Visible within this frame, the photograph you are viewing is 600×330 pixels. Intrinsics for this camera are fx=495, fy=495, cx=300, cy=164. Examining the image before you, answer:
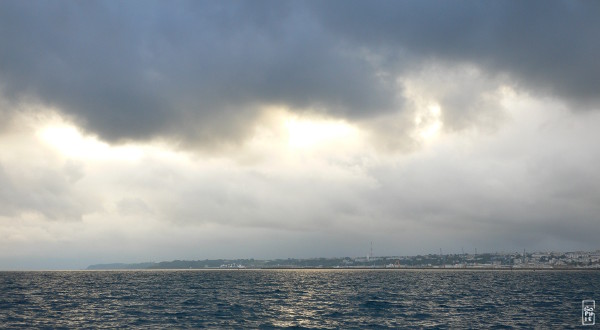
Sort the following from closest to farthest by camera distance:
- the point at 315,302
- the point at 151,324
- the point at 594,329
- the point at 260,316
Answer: the point at 594,329, the point at 151,324, the point at 260,316, the point at 315,302

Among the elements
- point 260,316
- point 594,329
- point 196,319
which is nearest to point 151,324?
point 196,319

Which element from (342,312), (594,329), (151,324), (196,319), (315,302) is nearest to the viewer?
(594,329)

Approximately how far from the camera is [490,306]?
9875 cm

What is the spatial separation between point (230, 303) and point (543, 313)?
59.6 meters

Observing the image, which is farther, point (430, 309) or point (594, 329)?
point (430, 309)

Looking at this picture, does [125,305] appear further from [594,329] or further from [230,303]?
[594,329]

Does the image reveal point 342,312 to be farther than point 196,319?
Yes

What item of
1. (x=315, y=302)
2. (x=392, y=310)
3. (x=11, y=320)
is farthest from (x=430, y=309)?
(x=11, y=320)

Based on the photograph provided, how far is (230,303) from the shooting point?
104 metres

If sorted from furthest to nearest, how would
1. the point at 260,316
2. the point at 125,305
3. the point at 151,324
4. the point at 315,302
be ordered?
the point at 315,302 → the point at 125,305 → the point at 260,316 → the point at 151,324

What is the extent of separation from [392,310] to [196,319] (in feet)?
117

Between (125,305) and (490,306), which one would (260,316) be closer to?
(125,305)

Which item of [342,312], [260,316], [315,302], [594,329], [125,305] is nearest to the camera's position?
[594,329]

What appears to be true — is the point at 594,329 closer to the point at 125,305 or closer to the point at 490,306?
the point at 490,306
